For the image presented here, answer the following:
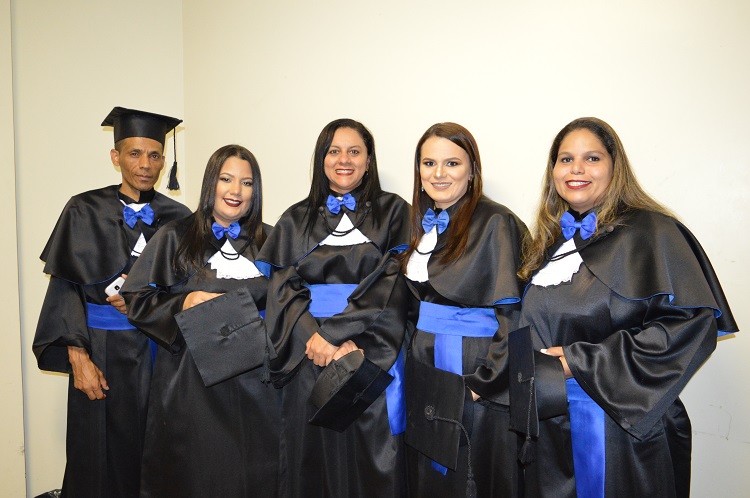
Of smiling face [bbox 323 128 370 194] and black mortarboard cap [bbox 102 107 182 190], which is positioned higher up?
black mortarboard cap [bbox 102 107 182 190]

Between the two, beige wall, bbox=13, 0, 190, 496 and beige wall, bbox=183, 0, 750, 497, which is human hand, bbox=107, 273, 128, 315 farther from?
beige wall, bbox=183, 0, 750, 497

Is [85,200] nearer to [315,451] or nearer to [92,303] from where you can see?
[92,303]

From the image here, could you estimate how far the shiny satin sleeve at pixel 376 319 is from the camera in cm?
298

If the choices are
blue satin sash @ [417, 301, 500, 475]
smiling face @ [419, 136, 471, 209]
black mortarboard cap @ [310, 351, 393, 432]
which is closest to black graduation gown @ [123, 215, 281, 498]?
black mortarboard cap @ [310, 351, 393, 432]

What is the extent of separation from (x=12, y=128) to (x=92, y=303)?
154 centimetres

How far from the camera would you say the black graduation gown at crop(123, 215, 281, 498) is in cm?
324

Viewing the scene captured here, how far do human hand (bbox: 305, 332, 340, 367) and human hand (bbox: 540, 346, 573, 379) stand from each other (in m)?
1.04

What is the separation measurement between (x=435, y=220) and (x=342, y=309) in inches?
26.4

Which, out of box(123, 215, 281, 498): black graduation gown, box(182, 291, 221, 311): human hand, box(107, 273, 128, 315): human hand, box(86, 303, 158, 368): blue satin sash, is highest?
box(182, 291, 221, 311): human hand

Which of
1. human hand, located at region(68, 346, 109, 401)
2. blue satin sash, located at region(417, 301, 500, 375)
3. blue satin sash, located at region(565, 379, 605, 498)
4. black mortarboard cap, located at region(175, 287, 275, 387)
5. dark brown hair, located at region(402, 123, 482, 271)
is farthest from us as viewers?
human hand, located at region(68, 346, 109, 401)

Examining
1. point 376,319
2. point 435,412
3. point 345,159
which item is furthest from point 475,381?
point 345,159

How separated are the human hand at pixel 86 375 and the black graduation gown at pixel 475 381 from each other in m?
1.89

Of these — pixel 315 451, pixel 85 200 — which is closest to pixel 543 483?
pixel 315 451

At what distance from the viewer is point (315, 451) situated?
3188 millimetres
